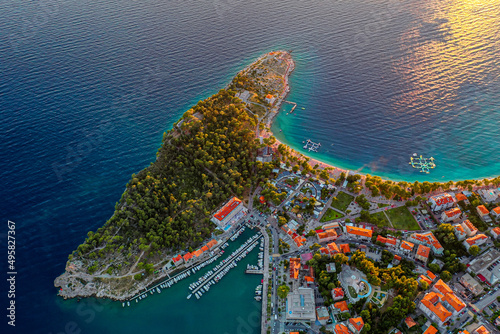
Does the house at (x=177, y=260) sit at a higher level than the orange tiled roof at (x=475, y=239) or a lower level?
higher

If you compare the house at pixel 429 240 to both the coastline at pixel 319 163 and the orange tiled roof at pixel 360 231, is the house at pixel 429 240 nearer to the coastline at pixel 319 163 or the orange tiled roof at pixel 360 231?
the orange tiled roof at pixel 360 231

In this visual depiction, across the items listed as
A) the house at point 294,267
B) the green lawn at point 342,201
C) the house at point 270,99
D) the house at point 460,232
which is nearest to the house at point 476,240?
the house at point 460,232

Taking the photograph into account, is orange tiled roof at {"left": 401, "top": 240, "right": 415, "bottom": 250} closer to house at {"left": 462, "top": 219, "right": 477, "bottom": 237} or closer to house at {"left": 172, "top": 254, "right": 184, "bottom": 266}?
house at {"left": 462, "top": 219, "right": 477, "bottom": 237}

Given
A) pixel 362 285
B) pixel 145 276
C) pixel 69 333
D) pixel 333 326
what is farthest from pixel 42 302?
pixel 362 285

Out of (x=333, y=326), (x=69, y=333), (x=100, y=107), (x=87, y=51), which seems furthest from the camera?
(x=87, y=51)

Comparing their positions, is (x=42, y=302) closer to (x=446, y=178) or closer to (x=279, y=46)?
(x=446, y=178)

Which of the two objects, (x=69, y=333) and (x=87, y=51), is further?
(x=87, y=51)
